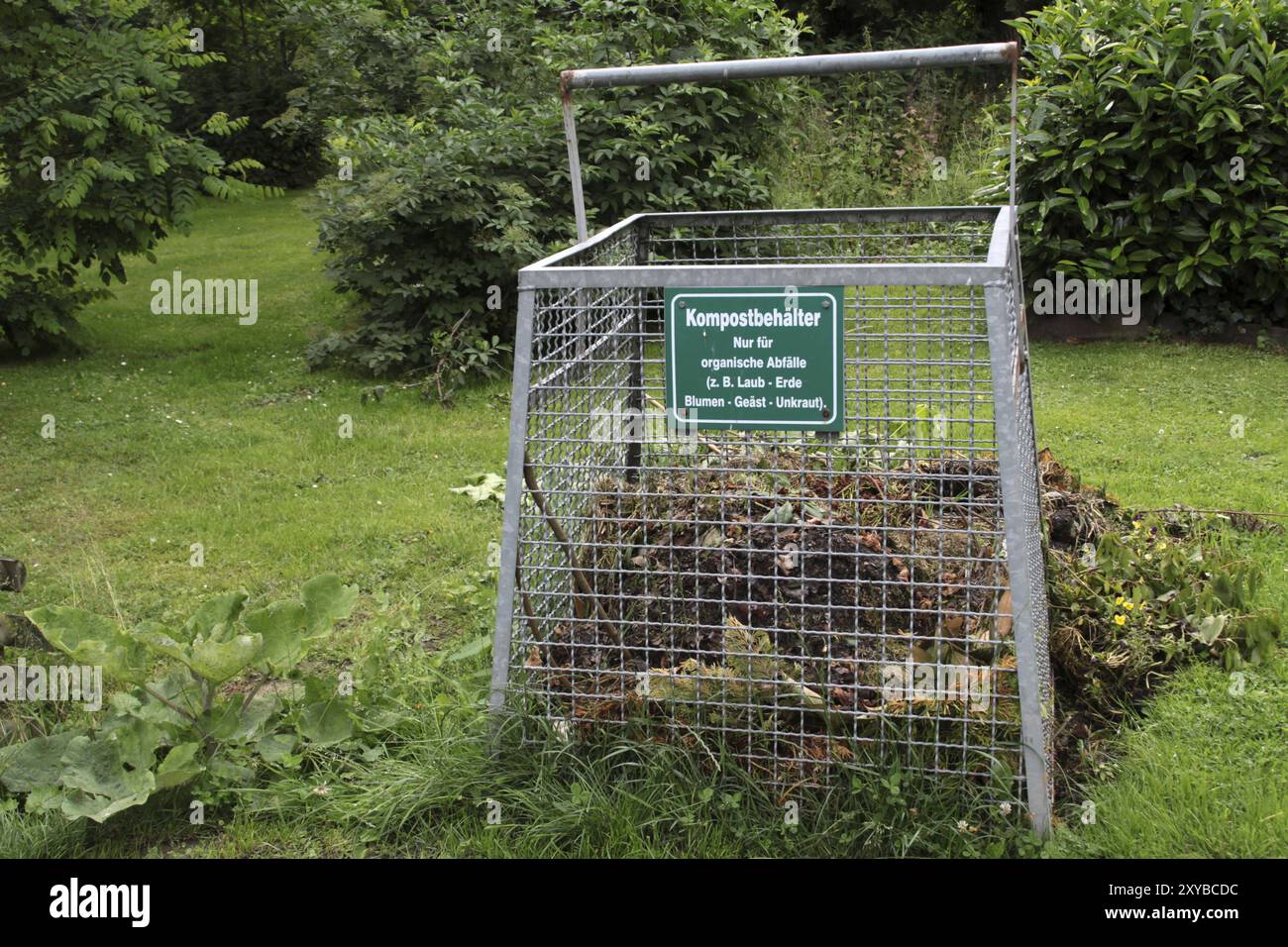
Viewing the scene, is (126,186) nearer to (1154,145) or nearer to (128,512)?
(128,512)

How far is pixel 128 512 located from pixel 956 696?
4.20 m

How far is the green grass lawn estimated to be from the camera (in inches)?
116

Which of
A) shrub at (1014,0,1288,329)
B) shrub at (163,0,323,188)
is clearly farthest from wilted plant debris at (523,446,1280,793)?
shrub at (163,0,323,188)

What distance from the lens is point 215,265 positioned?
472 inches

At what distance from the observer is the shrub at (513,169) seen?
768cm

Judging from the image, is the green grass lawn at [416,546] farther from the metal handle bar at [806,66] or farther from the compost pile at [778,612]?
the metal handle bar at [806,66]

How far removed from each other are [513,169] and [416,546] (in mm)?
3789

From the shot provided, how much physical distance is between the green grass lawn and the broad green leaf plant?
127mm

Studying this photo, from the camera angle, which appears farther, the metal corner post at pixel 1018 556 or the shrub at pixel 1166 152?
the shrub at pixel 1166 152

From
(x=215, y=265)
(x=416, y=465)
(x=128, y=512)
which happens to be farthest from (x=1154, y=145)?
(x=215, y=265)

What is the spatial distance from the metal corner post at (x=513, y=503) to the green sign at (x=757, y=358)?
36cm
